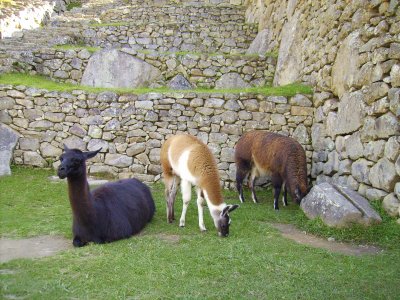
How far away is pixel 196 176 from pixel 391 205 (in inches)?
92.4

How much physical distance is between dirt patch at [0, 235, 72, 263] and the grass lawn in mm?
173

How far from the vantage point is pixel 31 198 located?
6305mm

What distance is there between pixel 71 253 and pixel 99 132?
14.8 feet

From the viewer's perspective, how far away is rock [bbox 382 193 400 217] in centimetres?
469

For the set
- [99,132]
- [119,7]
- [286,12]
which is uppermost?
[119,7]

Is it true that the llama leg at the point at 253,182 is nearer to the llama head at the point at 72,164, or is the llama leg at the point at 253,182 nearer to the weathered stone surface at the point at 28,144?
the llama head at the point at 72,164

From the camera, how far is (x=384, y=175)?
4918 millimetres

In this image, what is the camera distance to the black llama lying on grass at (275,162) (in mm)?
6074

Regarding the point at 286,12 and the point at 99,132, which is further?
the point at 286,12

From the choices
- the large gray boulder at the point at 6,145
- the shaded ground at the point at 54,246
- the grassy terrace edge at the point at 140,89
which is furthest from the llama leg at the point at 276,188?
the large gray boulder at the point at 6,145

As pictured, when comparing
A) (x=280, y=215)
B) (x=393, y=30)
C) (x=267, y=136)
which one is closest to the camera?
(x=393, y=30)

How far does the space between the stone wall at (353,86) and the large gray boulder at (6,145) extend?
586 centimetres

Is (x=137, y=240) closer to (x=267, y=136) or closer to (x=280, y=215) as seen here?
(x=280, y=215)

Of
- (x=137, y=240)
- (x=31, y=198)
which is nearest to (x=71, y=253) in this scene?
(x=137, y=240)
